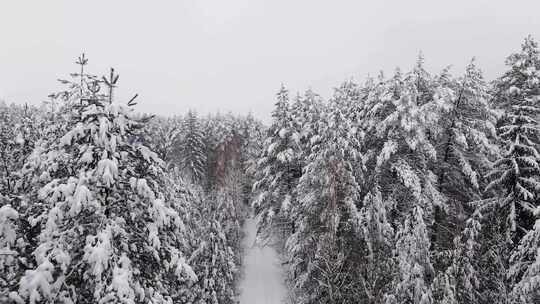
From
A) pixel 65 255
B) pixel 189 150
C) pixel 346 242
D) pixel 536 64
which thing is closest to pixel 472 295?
pixel 346 242

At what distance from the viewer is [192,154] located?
149 feet

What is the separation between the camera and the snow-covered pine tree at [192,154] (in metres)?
44.8

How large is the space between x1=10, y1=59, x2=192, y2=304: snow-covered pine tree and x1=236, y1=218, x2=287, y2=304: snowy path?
55.1 ft

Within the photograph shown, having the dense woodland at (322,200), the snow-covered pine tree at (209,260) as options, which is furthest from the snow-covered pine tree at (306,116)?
the snow-covered pine tree at (209,260)

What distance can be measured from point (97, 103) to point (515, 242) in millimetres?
15914

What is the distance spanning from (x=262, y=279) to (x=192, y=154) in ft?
68.4

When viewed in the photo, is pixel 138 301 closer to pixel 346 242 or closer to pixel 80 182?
pixel 80 182

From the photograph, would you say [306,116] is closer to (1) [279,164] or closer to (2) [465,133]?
(1) [279,164]

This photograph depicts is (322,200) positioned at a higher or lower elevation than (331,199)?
lower

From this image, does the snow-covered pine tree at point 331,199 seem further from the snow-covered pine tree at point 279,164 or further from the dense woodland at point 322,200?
the snow-covered pine tree at point 279,164

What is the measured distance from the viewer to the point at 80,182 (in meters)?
6.96

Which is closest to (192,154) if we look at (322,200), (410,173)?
(322,200)

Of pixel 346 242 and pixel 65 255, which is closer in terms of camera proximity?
pixel 65 255

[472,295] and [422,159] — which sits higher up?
[422,159]
